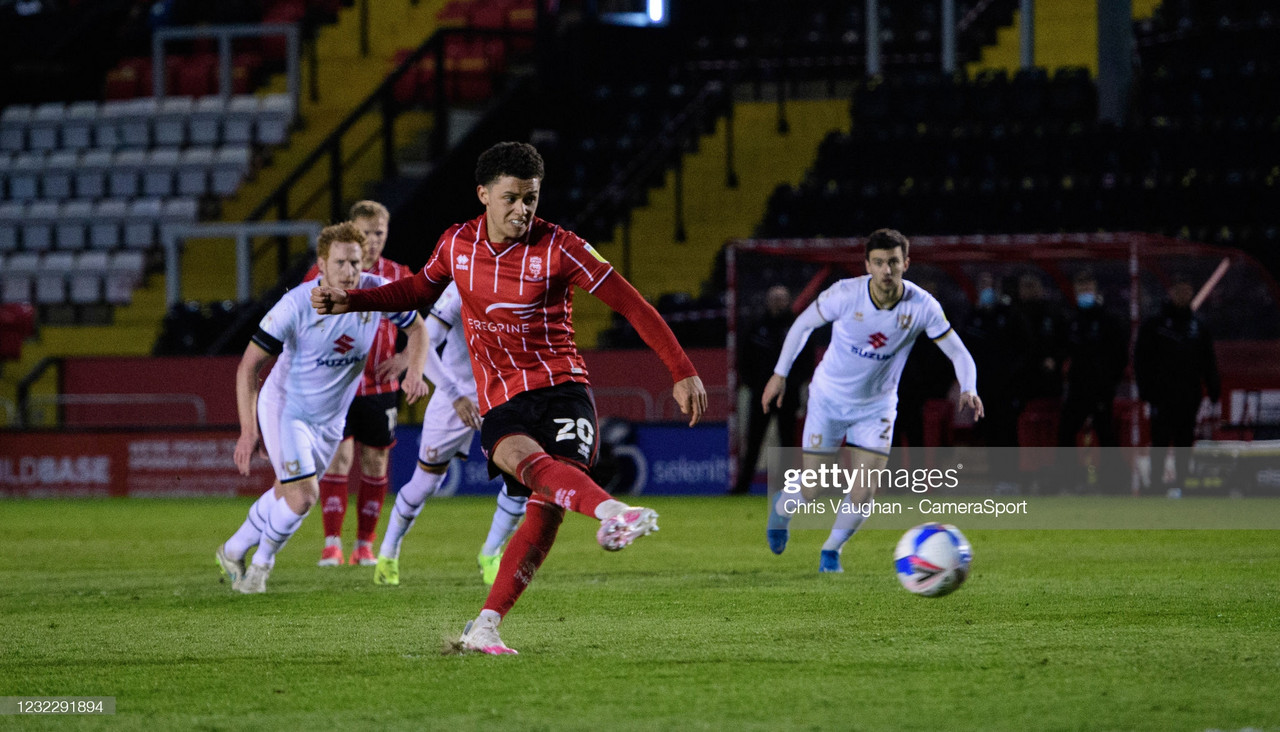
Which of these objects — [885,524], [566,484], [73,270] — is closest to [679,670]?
[566,484]

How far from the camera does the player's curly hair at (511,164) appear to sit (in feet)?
19.8

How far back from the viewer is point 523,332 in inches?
244

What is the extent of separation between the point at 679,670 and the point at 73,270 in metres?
19.1

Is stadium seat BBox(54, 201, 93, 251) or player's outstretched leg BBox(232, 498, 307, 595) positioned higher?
stadium seat BBox(54, 201, 93, 251)

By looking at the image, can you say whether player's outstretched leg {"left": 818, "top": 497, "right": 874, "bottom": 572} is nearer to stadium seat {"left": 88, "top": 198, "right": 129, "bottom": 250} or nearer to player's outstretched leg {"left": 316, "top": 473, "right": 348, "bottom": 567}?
player's outstretched leg {"left": 316, "top": 473, "right": 348, "bottom": 567}

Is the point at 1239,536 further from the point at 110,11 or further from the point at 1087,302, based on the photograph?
the point at 110,11

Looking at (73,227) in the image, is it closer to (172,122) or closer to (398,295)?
(172,122)

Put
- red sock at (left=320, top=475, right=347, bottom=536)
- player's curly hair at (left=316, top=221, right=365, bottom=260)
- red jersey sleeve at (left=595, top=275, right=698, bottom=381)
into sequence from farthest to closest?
red sock at (left=320, top=475, right=347, bottom=536), player's curly hair at (left=316, top=221, right=365, bottom=260), red jersey sleeve at (left=595, top=275, right=698, bottom=381)

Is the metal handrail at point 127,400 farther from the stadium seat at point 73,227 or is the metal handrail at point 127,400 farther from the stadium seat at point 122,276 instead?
the stadium seat at point 73,227

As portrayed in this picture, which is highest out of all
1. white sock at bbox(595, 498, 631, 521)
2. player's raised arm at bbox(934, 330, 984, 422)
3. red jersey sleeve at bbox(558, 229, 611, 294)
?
red jersey sleeve at bbox(558, 229, 611, 294)

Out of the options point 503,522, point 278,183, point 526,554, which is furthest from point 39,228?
point 526,554

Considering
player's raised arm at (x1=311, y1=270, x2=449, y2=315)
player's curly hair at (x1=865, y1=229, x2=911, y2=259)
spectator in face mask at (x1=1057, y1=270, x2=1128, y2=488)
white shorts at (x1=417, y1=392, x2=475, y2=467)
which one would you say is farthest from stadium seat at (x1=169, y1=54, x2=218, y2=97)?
player's raised arm at (x1=311, y1=270, x2=449, y2=315)

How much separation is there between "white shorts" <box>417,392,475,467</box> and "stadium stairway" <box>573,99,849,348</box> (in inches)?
420

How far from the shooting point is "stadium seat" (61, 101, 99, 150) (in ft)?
81.7
